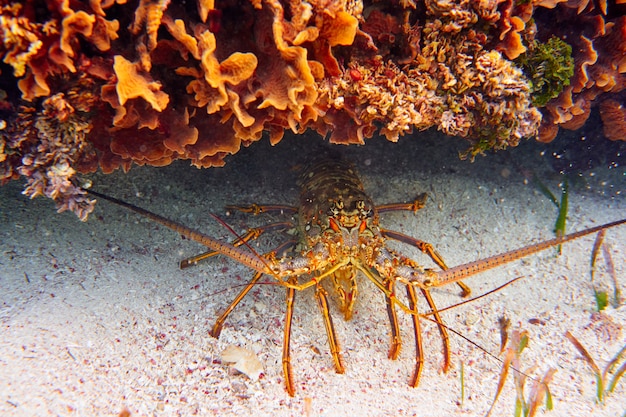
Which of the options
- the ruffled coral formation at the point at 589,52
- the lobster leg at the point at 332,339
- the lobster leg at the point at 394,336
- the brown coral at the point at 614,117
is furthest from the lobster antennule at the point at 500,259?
the brown coral at the point at 614,117

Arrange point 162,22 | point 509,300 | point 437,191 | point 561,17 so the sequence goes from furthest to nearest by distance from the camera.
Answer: point 437,191, point 509,300, point 561,17, point 162,22

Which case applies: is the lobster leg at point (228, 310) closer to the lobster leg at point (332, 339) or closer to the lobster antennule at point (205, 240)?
the lobster antennule at point (205, 240)

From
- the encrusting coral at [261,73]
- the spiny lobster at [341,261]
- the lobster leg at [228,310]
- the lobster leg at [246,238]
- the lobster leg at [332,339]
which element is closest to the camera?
the encrusting coral at [261,73]

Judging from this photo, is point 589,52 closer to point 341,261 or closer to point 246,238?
point 341,261

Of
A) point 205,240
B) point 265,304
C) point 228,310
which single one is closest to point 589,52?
point 205,240

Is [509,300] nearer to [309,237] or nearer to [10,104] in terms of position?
[309,237]

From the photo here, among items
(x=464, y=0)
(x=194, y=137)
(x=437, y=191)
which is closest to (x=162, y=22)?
(x=194, y=137)
